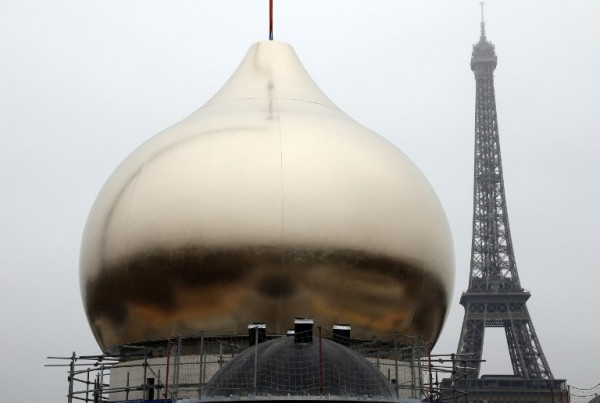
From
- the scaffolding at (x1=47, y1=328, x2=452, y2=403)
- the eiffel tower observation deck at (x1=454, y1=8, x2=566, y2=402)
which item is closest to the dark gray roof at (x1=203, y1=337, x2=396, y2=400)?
the scaffolding at (x1=47, y1=328, x2=452, y2=403)

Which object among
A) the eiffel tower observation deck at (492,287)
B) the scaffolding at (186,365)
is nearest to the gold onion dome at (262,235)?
the scaffolding at (186,365)

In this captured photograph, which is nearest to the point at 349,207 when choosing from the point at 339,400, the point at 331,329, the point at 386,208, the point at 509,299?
the point at 386,208

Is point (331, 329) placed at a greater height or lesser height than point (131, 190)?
lesser

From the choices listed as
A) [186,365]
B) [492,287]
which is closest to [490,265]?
[492,287]

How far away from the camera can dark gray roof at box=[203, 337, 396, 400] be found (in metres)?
16.9

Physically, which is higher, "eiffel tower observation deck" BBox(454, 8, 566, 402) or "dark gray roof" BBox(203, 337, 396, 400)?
"eiffel tower observation deck" BBox(454, 8, 566, 402)

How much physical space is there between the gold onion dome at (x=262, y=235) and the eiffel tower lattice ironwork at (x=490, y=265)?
5724 centimetres

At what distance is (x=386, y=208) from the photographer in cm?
2203

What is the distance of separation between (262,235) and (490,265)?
2968 inches

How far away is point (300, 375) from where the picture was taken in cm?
1712

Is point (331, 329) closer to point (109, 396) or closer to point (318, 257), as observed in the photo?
point (318, 257)

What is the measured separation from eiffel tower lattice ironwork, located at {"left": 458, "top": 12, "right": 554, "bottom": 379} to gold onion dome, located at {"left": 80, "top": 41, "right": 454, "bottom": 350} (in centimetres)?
5724

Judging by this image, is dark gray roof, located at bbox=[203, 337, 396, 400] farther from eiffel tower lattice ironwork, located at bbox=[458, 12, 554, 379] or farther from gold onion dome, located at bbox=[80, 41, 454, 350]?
eiffel tower lattice ironwork, located at bbox=[458, 12, 554, 379]

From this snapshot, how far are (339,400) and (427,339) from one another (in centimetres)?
763
